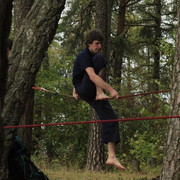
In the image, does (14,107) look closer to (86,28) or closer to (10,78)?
(10,78)

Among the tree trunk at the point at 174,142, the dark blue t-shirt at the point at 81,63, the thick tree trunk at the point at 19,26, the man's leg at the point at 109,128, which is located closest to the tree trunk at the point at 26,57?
the dark blue t-shirt at the point at 81,63

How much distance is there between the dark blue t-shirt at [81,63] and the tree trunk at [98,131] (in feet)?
15.4

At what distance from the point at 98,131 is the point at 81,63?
5397mm

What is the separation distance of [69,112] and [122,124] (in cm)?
208

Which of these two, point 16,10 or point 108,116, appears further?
point 16,10

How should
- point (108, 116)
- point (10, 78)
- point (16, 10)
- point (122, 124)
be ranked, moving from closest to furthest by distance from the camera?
point (108, 116) < point (10, 78) < point (16, 10) < point (122, 124)

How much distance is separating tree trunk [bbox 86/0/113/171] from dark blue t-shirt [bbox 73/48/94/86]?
4.70m

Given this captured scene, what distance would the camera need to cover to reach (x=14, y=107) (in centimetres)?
466

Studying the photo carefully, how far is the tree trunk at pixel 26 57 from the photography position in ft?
15.2

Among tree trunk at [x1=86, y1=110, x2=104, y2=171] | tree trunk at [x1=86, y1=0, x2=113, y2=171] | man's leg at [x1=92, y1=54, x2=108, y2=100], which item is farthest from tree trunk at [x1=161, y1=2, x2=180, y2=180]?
tree trunk at [x1=86, y1=110, x2=104, y2=171]

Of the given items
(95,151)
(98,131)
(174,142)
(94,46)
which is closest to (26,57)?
(94,46)

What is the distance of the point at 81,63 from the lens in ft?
14.2

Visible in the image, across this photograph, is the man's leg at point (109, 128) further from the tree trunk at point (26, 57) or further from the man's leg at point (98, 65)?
the tree trunk at point (26, 57)

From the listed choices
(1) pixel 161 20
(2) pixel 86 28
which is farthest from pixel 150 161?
(1) pixel 161 20
